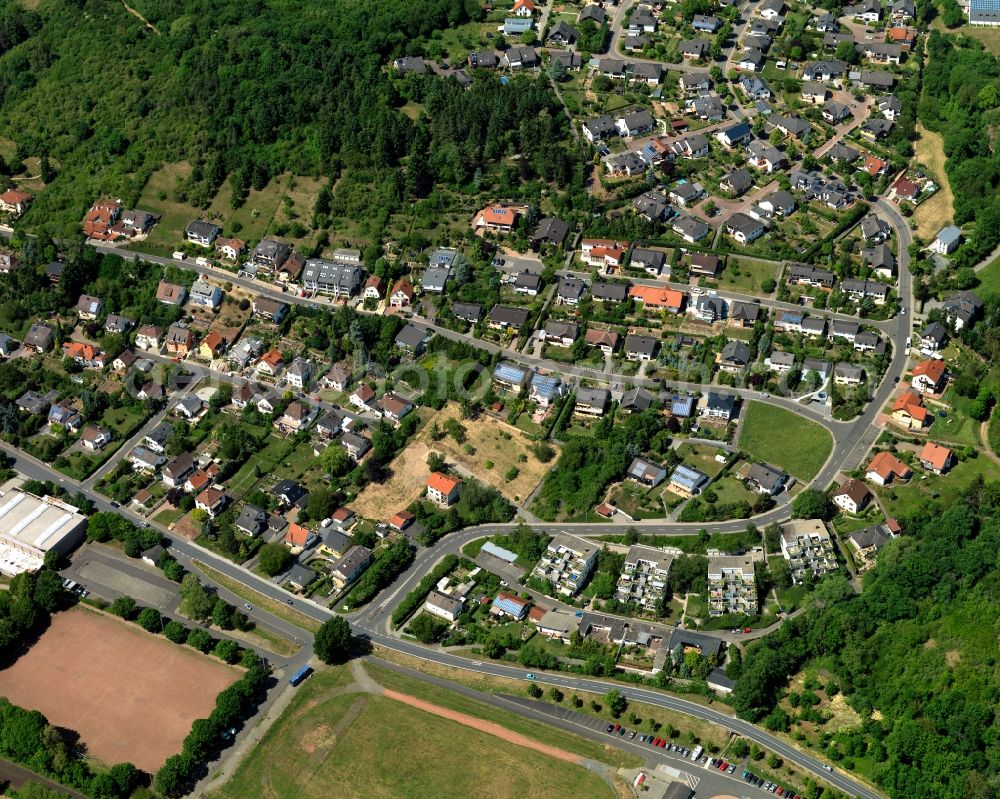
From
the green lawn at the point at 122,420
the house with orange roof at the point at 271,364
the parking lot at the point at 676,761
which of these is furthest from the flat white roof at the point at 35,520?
the parking lot at the point at 676,761

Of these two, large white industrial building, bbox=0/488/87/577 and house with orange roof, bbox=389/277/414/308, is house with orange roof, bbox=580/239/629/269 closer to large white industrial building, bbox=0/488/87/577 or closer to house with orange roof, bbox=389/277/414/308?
house with orange roof, bbox=389/277/414/308

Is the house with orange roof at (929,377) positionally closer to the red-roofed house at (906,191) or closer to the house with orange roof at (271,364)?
the red-roofed house at (906,191)

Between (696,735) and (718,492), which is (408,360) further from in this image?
(696,735)

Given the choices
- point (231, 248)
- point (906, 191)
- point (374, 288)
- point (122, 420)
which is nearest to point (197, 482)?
point (122, 420)

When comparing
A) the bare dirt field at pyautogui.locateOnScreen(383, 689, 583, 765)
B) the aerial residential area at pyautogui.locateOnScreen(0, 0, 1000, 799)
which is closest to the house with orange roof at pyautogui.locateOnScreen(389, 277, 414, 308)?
the aerial residential area at pyautogui.locateOnScreen(0, 0, 1000, 799)

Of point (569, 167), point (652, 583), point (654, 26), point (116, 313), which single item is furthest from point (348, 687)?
point (654, 26)

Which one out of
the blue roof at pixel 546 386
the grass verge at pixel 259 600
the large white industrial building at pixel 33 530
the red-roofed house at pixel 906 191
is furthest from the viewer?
the red-roofed house at pixel 906 191
